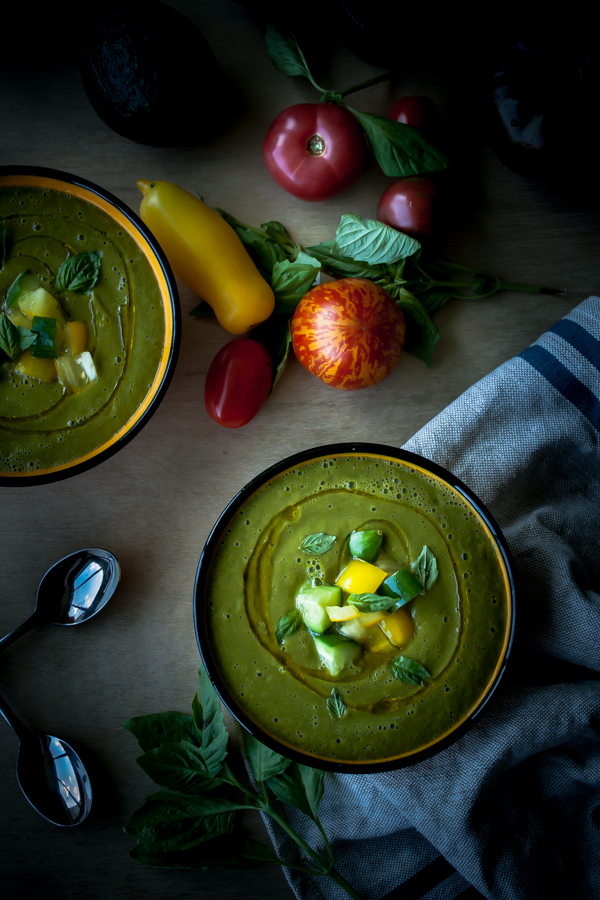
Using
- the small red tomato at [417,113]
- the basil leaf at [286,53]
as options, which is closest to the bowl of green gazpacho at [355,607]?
the small red tomato at [417,113]

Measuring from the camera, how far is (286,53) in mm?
1640

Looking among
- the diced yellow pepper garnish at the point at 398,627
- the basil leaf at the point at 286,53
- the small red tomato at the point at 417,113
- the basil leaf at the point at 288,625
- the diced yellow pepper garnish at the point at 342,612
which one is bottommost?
the diced yellow pepper garnish at the point at 398,627

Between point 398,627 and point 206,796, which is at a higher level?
point 398,627

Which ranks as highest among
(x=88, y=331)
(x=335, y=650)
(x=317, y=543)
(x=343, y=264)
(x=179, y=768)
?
(x=88, y=331)

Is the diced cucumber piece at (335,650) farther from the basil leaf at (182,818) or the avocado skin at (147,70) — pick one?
the avocado skin at (147,70)

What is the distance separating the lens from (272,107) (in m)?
1.75

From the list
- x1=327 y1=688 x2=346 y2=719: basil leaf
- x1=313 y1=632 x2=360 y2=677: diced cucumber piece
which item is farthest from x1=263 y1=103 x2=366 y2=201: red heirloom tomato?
x1=327 y1=688 x2=346 y2=719: basil leaf

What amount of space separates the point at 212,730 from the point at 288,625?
0.41m

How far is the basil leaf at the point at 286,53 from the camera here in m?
1.64

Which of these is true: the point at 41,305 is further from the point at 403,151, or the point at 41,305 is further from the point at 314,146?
the point at 403,151

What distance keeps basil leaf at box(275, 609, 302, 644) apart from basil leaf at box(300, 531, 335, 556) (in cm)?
14

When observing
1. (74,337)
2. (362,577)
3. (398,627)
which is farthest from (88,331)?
(398,627)

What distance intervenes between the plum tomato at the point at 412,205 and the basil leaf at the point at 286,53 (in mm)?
388

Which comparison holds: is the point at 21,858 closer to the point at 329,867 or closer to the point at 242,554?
the point at 329,867
